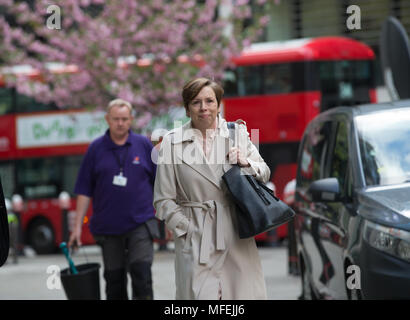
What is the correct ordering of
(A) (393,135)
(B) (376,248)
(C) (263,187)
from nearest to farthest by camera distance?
1. (C) (263,187)
2. (B) (376,248)
3. (A) (393,135)

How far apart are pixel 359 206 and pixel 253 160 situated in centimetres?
151

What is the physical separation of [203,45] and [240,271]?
1445 cm

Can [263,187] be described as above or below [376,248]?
above

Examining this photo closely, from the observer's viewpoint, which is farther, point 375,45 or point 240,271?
point 375,45

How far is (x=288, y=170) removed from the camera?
1820cm

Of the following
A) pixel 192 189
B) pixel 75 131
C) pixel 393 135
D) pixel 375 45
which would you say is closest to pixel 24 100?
pixel 75 131

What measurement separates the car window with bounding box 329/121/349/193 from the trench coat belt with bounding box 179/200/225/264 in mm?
2024

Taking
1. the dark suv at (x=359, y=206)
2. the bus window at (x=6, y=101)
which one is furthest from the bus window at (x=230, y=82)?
the dark suv at (x=359, y=206)

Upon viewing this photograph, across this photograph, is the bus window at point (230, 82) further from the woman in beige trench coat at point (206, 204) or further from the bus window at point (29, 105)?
the woman in beige trench coat at point (206, 204)

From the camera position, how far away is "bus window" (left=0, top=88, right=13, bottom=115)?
20312mm

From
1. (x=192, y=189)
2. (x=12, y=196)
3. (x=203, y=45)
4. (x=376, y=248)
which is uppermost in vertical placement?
(x=203, y=45)

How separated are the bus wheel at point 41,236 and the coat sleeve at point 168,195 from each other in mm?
16305

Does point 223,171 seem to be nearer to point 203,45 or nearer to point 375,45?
point 203,45

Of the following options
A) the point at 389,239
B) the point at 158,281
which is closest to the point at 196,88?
the point at 389,239
